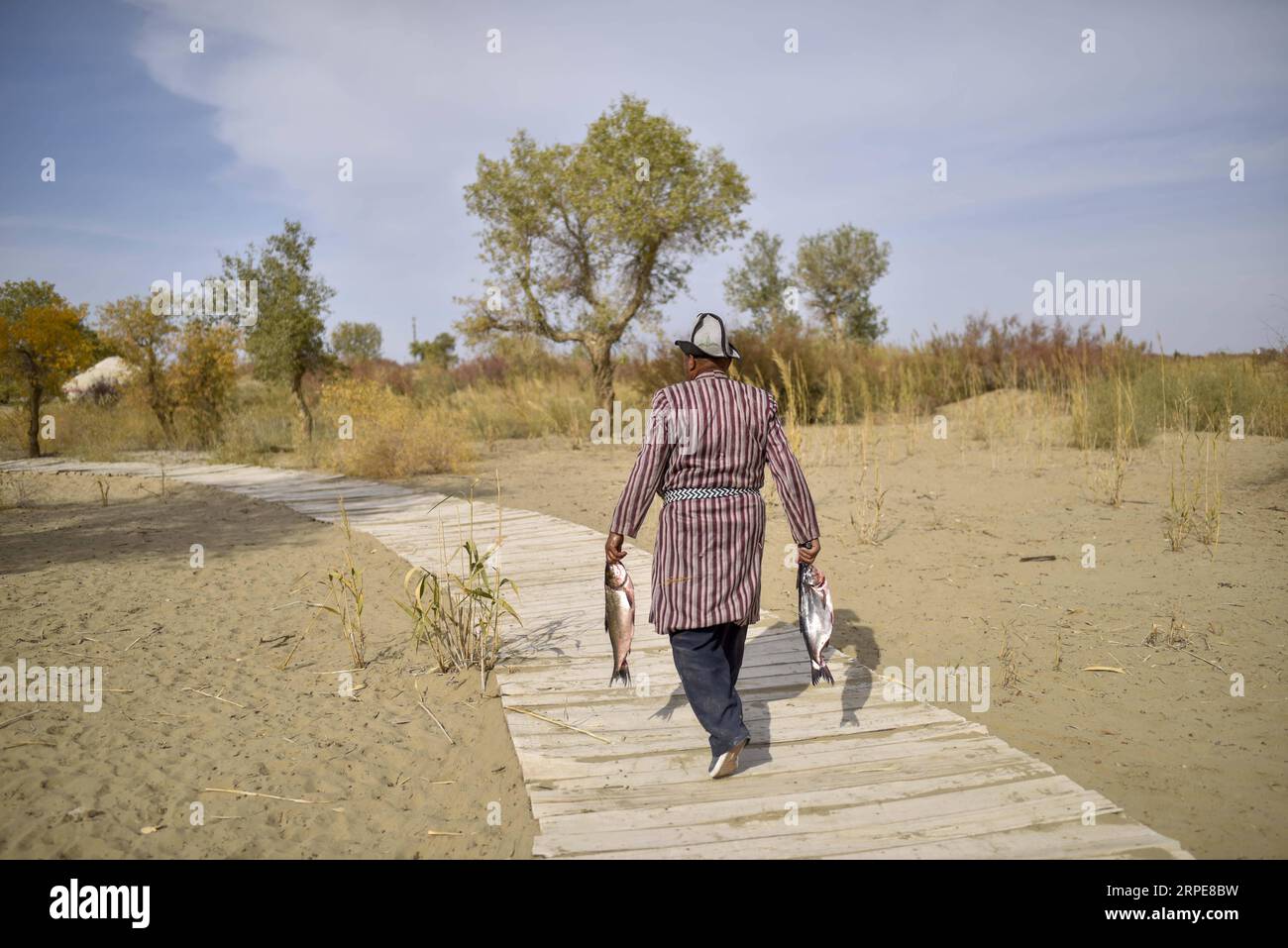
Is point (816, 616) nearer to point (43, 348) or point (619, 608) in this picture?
point (619, 608)

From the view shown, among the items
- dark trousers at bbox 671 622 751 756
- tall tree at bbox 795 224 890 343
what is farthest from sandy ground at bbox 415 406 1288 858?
tall tree at bbox 795 224 890 343

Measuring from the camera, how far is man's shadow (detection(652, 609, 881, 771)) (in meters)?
3.75

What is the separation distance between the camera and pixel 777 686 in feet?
14.1

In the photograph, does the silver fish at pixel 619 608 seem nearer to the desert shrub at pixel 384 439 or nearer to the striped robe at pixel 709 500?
the striped robe at pixel 709 500

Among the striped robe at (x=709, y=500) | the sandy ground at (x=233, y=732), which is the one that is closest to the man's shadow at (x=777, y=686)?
the striped robe at (x=709, y=500)

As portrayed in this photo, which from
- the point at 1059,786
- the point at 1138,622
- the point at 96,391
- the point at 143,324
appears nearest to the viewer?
the point at 1059,786

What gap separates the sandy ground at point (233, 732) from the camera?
3.20 m

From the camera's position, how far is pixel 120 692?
174 inches

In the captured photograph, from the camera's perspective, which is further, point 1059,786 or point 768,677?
point 768,677

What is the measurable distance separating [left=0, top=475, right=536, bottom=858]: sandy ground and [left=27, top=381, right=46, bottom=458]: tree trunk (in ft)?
28.5

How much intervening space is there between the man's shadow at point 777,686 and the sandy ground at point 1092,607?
0.46m
